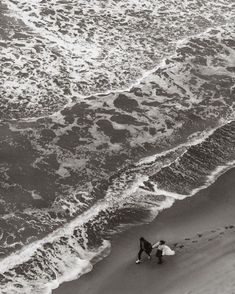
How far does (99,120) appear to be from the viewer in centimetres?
2366

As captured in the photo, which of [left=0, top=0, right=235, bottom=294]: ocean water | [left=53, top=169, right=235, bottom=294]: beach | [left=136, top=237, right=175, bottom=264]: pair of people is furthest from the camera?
[left=0, top=0, right=235, bottom=294]: ocean water

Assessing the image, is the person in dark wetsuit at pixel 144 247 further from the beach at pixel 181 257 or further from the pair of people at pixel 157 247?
the beach at pixel 181 257

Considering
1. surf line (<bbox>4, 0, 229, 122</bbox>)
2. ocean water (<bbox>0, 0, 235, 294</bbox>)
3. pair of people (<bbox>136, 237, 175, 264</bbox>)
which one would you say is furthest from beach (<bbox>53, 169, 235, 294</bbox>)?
surf line (<bbox>4, 0, 229, 122</bbox>)

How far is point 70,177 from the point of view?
20516mm

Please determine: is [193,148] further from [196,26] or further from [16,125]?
[196,26]

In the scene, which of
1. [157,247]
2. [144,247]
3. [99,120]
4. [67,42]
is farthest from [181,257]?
[67,42]

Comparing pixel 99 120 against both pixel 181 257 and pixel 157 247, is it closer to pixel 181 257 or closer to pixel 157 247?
pixel 157 247

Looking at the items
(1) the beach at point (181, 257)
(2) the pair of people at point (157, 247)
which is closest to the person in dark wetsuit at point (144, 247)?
(2) the pair of people at point (157, 247)

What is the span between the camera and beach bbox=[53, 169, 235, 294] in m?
15.3

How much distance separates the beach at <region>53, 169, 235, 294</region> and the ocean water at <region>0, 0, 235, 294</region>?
52cm

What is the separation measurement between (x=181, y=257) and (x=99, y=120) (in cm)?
920

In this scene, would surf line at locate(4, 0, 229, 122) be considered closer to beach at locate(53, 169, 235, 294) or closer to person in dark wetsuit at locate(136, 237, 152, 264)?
beach at locate(53, 169, 235, 294)

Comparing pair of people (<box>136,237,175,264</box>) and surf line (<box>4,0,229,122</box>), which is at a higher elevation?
surf line (<box>4,0,229,122</box>)

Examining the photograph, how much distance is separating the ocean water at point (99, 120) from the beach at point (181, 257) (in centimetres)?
52
